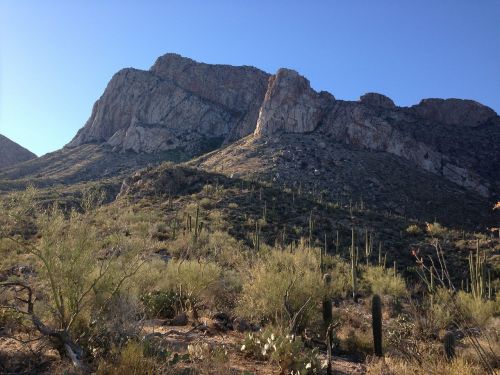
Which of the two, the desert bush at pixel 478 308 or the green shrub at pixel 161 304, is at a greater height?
the green shrub at pixel 161 304

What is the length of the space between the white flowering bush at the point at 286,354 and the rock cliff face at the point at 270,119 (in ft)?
212

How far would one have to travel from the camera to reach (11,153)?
99000 millimetres

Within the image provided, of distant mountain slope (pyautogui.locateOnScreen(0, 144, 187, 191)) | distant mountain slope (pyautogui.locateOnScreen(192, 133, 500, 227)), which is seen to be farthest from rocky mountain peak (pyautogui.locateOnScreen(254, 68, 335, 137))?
distant mountain slope (pyautogui.locateOnScreen(0, 144, 187, 191))

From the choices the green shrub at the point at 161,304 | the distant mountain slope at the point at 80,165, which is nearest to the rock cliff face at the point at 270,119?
the distant mountain slope at the point at 80,165

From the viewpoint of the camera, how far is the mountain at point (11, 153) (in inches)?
3797

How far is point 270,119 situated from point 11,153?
6015 cm

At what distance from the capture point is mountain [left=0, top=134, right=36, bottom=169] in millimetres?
96438

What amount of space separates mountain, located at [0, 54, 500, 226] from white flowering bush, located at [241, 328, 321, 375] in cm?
3992

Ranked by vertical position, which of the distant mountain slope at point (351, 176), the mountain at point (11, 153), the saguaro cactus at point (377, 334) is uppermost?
the mountain at point (11, 153)

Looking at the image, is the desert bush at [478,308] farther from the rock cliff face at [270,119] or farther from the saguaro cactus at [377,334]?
the rock cliff face at [270,119]

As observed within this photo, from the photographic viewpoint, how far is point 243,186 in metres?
42.2

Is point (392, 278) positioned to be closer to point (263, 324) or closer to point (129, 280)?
point (263, 324)

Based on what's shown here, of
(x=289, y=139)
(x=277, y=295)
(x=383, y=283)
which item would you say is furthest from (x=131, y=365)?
(x=289, y=139)

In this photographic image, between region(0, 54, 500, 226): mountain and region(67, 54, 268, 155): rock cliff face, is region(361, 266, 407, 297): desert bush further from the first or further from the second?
region(67, 54, 268, 155): rock cliff face
